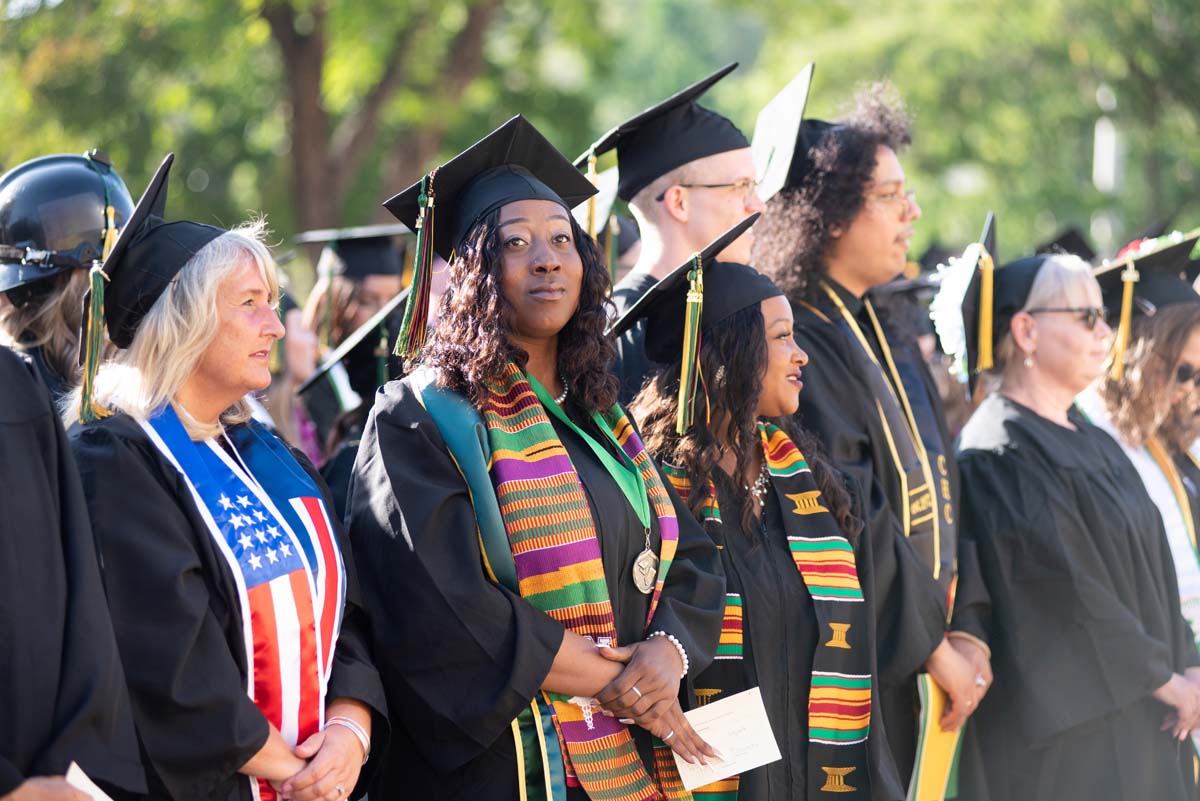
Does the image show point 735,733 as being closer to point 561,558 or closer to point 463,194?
point 561,558

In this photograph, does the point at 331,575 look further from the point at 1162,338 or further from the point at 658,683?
the point at 1162,338

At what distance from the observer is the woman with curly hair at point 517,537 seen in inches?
126

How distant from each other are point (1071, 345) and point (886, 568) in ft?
4.76

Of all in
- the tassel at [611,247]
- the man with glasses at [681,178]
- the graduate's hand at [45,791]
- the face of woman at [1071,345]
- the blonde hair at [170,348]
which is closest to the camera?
the graduate's hand at [45,791]

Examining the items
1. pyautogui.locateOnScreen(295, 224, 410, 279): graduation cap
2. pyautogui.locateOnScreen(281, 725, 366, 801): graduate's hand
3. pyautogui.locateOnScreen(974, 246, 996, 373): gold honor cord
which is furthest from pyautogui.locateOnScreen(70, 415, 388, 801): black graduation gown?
pyautogui.locateOnScreen(295, 224, 410, 279): graduation cap

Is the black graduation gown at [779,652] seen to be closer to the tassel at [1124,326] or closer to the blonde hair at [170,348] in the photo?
the blonde hair at [170,348]

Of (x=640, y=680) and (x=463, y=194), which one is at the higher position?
(x=463, y=194)

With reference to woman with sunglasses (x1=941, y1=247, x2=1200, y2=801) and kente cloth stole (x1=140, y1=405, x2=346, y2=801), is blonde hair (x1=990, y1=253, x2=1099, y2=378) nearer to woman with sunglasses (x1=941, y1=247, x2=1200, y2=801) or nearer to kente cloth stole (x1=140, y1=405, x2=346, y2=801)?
woman with sunglasses (x1=941, y1=247, x2=1200, y2=801)

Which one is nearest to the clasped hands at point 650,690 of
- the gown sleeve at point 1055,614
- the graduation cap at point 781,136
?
the gown sleeve at point 1055,614

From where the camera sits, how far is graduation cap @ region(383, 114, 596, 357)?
350 centimetres

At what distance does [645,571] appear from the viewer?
3480mm

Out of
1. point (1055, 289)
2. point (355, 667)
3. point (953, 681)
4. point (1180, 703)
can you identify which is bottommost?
point (1180, 703)

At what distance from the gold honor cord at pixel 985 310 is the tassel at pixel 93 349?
132 inches

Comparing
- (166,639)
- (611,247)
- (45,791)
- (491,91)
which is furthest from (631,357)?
(491,91)
